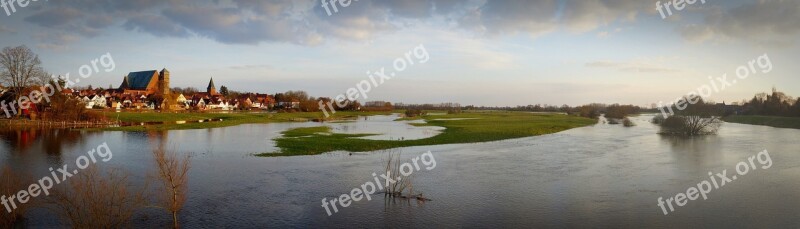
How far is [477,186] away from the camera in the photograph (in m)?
20.4

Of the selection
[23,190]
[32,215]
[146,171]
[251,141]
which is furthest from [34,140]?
[32,215]

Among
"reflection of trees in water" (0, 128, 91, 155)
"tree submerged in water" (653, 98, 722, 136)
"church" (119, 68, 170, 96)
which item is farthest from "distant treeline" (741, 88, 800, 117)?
"church" (119, 68, 170, 96)

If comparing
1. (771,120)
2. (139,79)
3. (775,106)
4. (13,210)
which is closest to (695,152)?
Answer: (13,210)

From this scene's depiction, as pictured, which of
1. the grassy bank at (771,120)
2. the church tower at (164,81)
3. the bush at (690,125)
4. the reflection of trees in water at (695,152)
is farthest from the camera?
the church tower at (164,81)

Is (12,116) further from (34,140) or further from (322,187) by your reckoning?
(322,187)

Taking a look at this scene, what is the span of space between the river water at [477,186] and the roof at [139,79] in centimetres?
11527

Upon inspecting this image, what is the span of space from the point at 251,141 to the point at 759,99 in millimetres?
119671

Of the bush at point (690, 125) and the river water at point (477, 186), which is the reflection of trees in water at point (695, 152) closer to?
the river water at point (477, 186)

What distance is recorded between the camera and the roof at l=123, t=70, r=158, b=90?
141375 millimetres

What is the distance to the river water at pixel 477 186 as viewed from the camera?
15141 mm

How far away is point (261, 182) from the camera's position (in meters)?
20.9

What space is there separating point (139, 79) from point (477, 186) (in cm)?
14994

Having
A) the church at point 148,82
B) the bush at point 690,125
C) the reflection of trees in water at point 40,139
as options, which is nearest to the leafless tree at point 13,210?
the reflection of trees in water at point 40,139

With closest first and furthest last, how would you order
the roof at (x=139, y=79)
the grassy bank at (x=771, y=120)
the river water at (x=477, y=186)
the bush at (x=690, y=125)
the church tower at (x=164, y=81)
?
the river water at (x=477, y=186), the bush at (x=690, y=125), the grassy bank at (x=771, y=120), the church tower at (x=164, y=81), the roof at (x=139, y=79)
